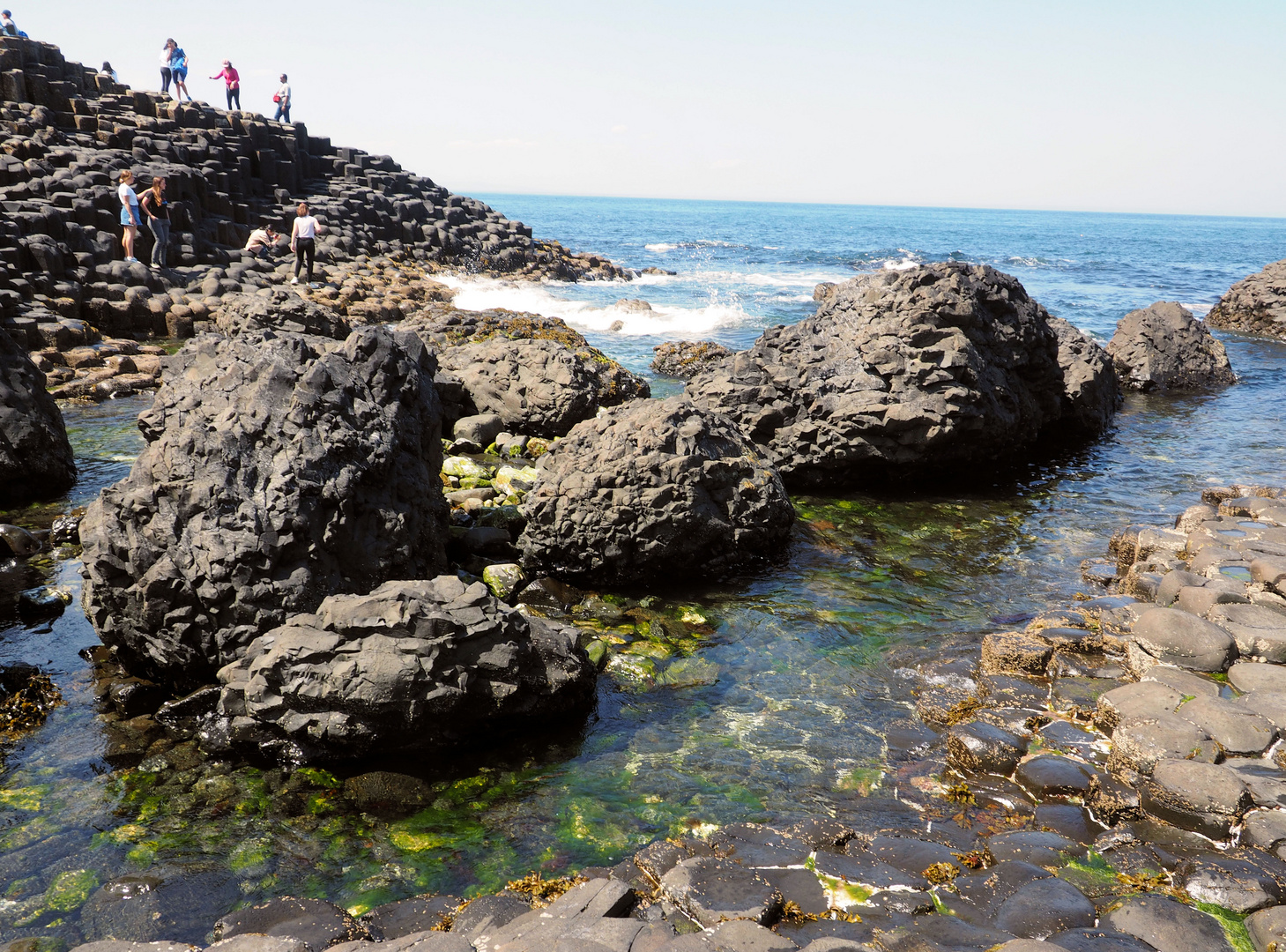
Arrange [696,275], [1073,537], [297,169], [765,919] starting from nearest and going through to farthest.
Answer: [765,919], [1073,537], [297,169], [696,275]

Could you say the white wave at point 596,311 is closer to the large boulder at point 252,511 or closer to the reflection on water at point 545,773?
the reflection on water at point 545,773

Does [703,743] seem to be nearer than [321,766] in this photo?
No

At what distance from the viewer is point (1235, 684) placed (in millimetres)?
5898

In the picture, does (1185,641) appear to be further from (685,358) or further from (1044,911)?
(685,358)

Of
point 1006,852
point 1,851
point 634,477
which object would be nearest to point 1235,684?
point 1006,852

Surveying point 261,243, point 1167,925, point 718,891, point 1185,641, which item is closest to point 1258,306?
point 1185,641

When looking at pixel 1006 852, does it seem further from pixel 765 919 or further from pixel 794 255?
pixel 794 255

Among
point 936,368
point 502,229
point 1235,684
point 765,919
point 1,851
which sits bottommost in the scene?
point 1,851

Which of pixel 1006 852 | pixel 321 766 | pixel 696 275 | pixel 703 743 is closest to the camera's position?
pixel 1006 852

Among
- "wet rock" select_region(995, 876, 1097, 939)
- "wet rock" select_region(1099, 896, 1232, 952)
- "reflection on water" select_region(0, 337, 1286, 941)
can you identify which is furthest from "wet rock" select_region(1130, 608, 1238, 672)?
"wet rock" select_region(995, 876, 1097, 939)

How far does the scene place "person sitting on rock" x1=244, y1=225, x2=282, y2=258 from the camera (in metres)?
27.5

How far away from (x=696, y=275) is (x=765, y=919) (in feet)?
140

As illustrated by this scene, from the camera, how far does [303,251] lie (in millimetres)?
25500

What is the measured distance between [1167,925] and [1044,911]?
0.52 m
